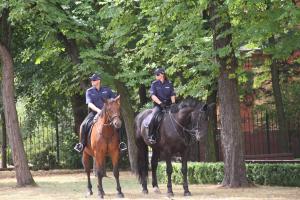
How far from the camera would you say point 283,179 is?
19.1 meters

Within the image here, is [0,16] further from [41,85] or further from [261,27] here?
[261,27]

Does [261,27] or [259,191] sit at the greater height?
[261,27]

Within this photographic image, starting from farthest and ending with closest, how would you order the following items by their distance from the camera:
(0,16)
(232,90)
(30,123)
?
1. (30,123)
2. (0,16)
3. (232,90)

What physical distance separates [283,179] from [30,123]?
2139 cm

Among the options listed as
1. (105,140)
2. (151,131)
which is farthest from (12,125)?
(151,131)

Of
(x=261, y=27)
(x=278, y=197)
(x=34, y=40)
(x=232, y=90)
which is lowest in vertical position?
(x=278, y=197)

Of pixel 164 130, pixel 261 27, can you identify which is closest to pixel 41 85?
pixel 164 130

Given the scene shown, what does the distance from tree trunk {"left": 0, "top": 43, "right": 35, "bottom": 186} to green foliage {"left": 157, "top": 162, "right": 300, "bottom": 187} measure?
16.5 ft

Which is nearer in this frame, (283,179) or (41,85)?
(283,179)

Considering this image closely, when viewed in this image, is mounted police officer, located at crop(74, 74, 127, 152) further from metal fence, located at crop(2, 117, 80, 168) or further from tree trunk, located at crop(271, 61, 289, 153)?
metal fence, located at crop(2, 117, 80, 168)

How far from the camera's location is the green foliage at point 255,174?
18.9 metres

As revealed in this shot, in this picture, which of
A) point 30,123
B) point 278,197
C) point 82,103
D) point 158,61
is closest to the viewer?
point 278,197

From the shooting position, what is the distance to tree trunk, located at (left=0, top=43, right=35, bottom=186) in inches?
854

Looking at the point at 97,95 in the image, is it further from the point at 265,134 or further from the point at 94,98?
the point at 265,134
